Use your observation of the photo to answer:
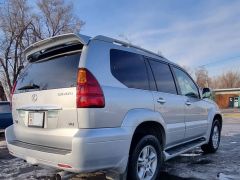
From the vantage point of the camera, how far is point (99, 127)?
345 cm

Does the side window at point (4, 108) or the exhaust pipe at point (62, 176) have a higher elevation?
the side window at point (4, 108)

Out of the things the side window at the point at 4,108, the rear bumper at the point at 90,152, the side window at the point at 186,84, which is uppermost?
the side window at the point at 186,84

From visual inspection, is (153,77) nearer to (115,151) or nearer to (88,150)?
(115,151)

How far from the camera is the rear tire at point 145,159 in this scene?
3.91 metres

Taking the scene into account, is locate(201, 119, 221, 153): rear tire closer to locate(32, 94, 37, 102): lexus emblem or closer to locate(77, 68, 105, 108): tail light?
locate(77, 68, 105, 108): tail light

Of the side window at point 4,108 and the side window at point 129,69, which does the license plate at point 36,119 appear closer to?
the side window at point 129,69

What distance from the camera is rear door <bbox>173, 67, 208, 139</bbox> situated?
5.48 meters

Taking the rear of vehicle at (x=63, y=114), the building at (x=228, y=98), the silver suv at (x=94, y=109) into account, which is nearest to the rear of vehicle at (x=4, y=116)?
the silver suv at (x=94, y=109)

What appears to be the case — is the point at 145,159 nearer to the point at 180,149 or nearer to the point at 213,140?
the point at 180,149

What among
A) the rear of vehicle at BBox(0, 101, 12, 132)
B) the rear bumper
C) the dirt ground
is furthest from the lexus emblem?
the rear of vehicle at BBox(0, 101, 12, 132)

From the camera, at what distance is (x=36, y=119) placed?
381 cm

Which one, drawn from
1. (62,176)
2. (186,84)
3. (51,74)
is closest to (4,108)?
(62,176)

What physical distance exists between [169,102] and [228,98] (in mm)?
48568

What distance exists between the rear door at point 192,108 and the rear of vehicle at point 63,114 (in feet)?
7.45
